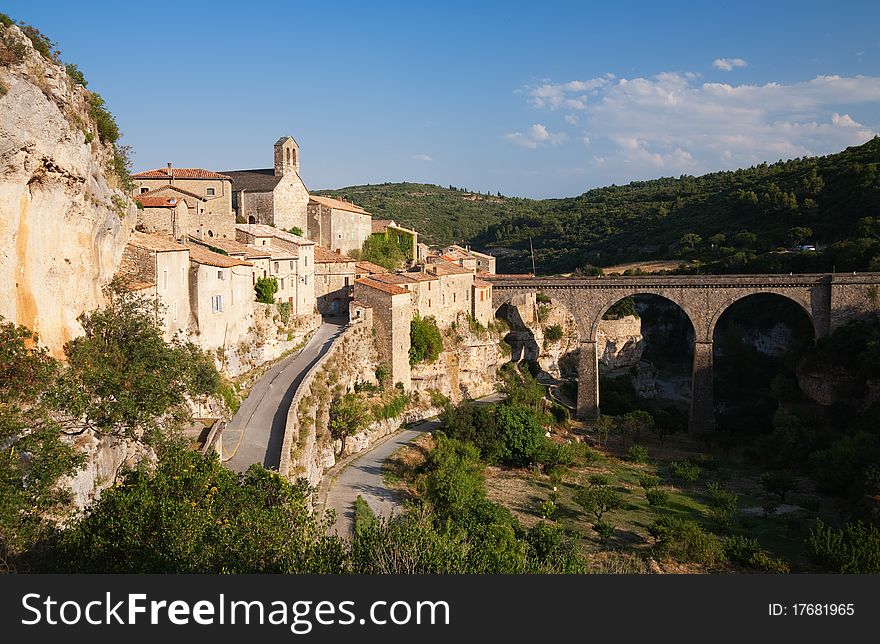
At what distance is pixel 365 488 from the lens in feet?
88.5

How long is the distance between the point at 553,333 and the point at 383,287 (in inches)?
705

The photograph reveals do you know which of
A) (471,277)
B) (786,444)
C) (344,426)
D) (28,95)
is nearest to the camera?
(28,95)

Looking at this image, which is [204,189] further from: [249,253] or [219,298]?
[219,298]

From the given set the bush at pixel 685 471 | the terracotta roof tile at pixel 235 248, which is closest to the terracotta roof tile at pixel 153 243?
the terracotta roof tile at pixel 235 248

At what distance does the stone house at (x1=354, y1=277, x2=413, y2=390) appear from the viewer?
3459 cm

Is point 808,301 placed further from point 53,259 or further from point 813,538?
point 53,259

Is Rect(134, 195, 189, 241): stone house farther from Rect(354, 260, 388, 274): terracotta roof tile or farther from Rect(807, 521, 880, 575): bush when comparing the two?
Rect(807, 521, 880, 575): bush

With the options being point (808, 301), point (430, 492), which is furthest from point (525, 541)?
point (808, 301)

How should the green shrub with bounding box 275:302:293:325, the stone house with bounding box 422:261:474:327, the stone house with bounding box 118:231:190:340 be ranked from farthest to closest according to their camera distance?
the stone house with bounding box 422:261:474:327, the green shrub with bounding box 275:302:293:325, the stone house with bounding box 118:231:190:340

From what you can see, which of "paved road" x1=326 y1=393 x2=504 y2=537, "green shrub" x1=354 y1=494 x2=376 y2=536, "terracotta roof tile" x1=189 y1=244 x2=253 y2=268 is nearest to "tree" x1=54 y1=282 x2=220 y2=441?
"terracotta roof tile" x1=189 y1=244 x2=253 y2=268

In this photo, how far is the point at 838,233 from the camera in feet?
172

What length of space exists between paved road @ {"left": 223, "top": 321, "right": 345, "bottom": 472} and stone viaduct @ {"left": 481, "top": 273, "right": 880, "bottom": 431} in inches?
710

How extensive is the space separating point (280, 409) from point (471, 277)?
872 inches

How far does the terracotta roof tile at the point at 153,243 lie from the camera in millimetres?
22281
